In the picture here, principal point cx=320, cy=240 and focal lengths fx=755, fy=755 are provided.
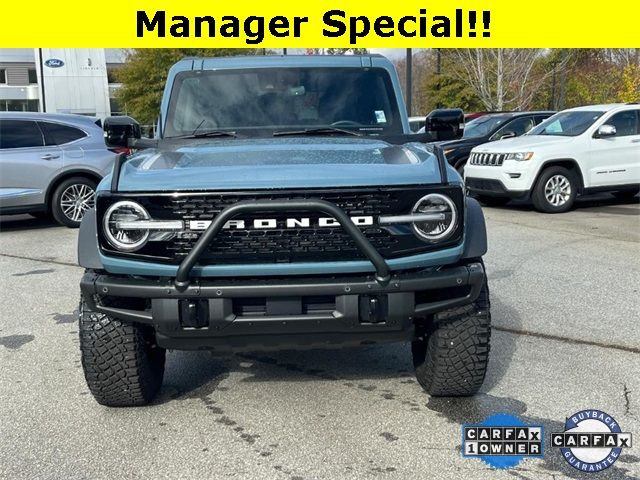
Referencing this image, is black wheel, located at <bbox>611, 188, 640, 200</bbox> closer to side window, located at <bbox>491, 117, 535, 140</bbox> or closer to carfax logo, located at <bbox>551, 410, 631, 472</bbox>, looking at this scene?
side window, located at <bbox>491, 117, 535, 140</bbox>

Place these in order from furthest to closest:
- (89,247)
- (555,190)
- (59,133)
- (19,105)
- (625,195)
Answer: (19,105) < (625,195) < (555,190) < (59,133) < (89,247)

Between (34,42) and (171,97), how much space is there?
110ft

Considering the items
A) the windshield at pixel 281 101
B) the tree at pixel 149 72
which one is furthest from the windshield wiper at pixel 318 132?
the tree at pixel 149 72

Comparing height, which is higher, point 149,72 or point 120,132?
point 149,72

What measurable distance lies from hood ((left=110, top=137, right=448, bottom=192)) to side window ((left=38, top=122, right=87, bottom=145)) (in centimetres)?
764

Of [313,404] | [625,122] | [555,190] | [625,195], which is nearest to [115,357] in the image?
[313,404]

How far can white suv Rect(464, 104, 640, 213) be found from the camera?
1181 cm

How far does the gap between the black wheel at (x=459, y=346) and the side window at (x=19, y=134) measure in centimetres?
865

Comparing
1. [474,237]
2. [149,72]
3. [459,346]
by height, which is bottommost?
[459,346]

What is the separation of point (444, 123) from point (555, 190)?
7732 mm

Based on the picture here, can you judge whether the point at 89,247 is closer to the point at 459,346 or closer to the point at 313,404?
the point at 313,404

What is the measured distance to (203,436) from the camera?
369 cm

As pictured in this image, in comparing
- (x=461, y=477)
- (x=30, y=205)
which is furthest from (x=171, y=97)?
(x=30, y=205)

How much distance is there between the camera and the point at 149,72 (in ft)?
129
